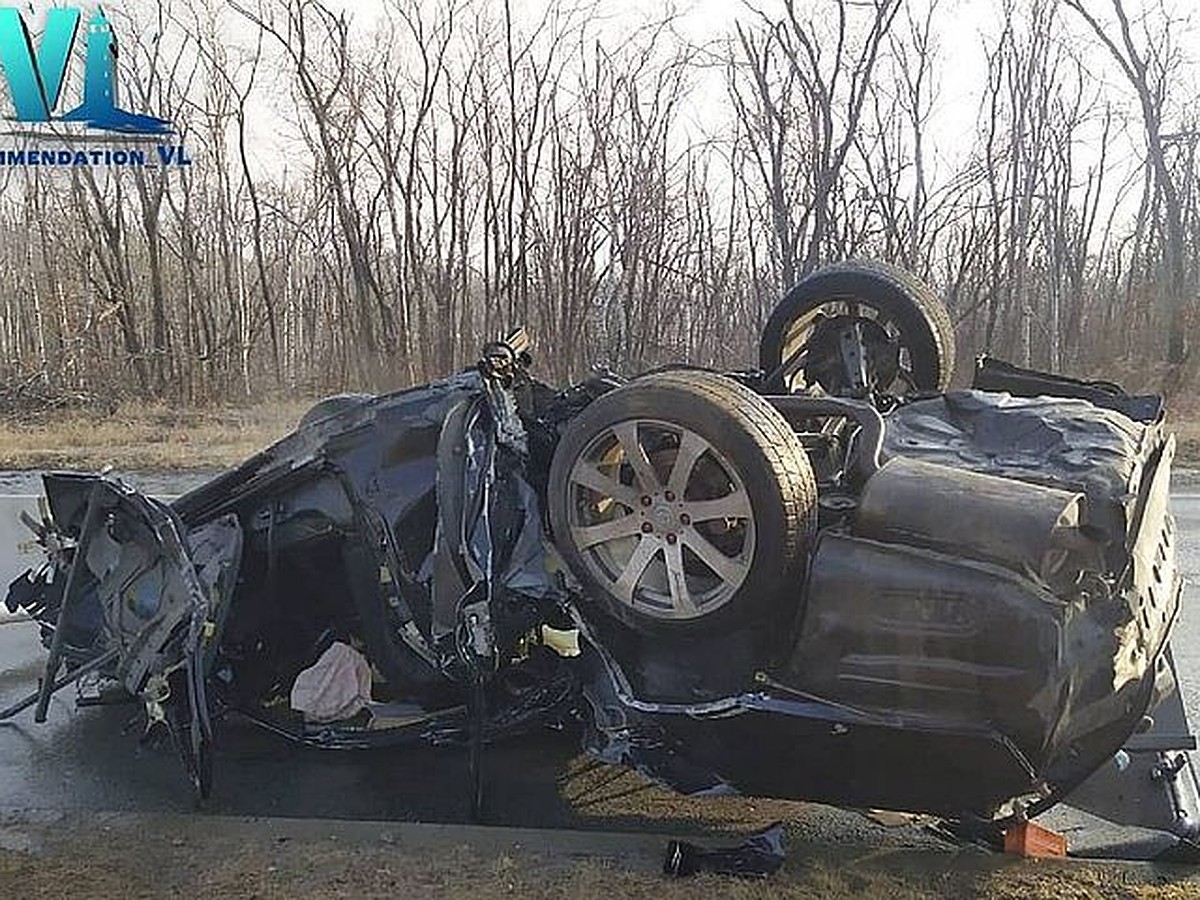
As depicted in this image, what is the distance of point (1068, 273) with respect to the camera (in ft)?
82.7

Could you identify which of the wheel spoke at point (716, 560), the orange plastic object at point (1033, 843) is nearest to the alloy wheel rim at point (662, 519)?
the wheel spoke at point (716, 560)

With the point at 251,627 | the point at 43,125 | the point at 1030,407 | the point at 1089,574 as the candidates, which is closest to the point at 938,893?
the point at 1089,574

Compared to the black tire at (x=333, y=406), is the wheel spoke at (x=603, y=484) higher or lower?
lower

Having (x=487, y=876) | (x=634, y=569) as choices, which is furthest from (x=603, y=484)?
(x=487, y=876)

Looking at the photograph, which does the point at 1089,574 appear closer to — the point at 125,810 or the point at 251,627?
the point at 251,627

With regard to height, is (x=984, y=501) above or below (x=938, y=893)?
above

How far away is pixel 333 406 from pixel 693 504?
6.49 ft

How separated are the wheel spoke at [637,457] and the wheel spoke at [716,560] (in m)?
0.18

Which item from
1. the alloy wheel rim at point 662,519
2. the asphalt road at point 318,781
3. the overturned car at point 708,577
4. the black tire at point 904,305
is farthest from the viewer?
the black tire at point 904,305

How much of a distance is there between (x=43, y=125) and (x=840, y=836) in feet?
77.1

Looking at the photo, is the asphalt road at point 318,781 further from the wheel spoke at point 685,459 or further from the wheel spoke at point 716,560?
the wheel spoke at point 685,459

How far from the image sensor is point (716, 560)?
10.8ft

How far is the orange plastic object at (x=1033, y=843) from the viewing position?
147 inches

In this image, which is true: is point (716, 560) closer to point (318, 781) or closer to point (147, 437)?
point (318, 781)
